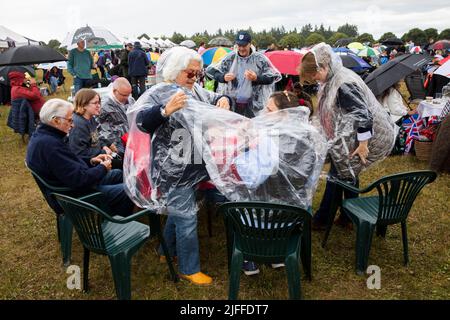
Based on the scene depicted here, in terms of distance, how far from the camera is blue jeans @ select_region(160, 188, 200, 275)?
2.62 meters

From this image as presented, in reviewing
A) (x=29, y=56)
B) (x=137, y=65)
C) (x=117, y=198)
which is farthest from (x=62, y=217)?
(x=137, y=65)

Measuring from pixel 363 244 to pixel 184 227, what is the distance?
1.39 meters

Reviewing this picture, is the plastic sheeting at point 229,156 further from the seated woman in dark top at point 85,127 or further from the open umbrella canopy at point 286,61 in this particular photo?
the open umbrella canopy at point 286,61

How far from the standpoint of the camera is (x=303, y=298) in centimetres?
271

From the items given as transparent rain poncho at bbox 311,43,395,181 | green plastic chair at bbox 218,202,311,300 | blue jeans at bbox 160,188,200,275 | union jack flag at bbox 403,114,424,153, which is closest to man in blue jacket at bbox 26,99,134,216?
blue jeans at bbox 160,188,200,275

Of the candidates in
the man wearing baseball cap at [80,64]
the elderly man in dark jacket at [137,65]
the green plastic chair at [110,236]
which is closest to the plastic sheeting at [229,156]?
the green plastic chair at [110,236]

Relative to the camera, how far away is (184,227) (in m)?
2.75

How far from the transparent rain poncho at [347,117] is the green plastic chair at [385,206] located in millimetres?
247

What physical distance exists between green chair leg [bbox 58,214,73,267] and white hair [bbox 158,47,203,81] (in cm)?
145

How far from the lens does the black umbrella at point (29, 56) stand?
7637 millimetres

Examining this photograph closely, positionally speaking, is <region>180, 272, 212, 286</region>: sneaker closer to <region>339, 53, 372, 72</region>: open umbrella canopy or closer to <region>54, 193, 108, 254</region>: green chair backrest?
<region>54, 193, 108, 254</region>: green chair backrest

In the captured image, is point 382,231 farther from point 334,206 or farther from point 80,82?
point 80,82

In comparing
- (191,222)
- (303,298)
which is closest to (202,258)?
(191,222)

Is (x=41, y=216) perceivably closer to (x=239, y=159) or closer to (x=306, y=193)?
(x=239, y=159)
